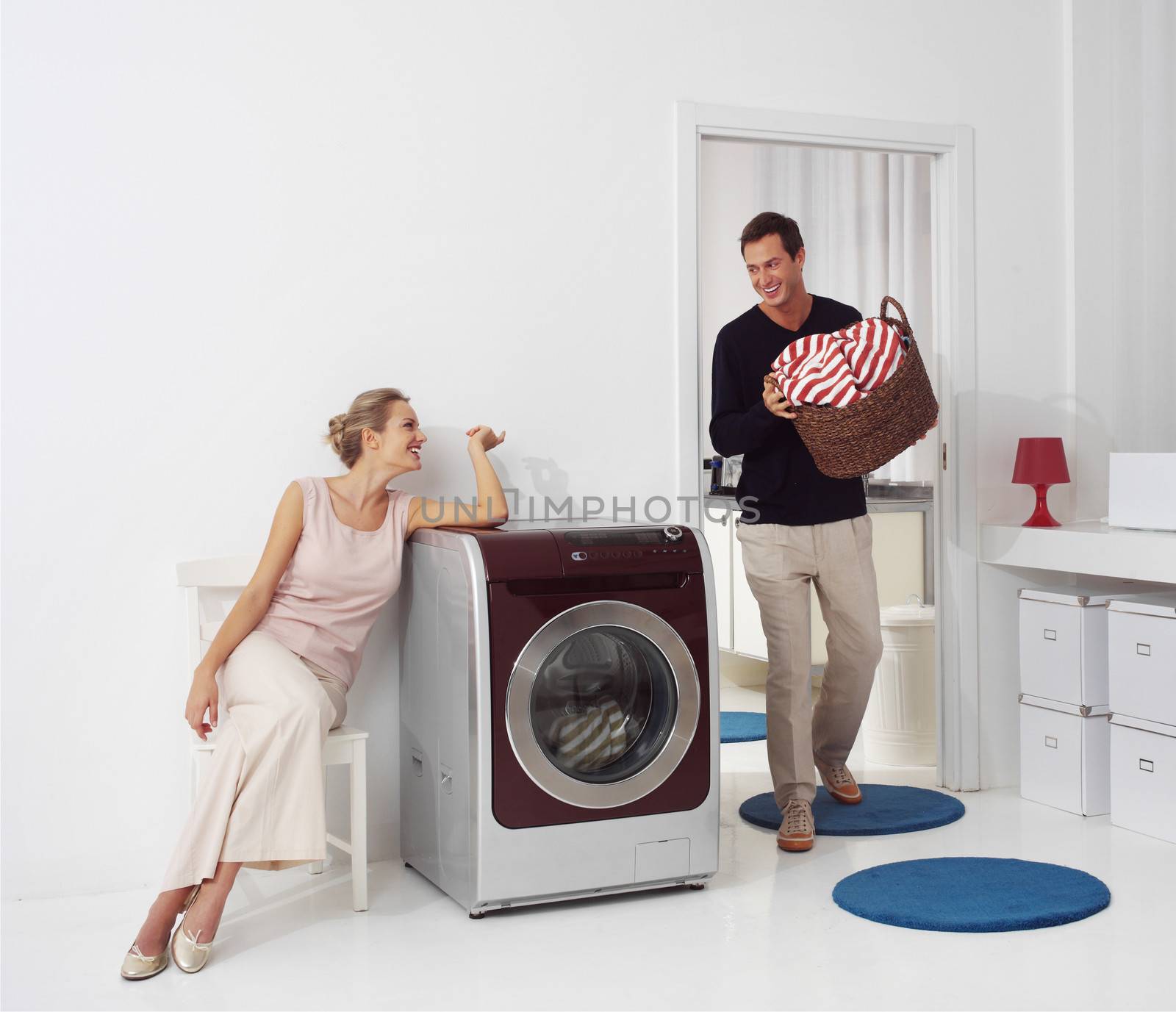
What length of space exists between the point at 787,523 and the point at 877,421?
0.42m

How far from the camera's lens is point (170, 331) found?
2.62 m

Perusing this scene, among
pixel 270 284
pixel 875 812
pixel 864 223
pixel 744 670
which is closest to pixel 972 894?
pixel 875 812

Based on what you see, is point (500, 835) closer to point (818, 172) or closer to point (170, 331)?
point (170, 331)

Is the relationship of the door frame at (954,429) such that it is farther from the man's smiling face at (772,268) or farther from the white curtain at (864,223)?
the white curtain at (864,223)

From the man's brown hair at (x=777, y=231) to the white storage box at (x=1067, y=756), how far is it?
4.72 feet

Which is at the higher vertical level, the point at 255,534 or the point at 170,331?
the point at 170,331

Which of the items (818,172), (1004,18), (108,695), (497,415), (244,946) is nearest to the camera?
(244,946)

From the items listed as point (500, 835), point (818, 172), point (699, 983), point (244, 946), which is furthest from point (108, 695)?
point (818, 172)

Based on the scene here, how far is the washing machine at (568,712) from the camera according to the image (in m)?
2.32

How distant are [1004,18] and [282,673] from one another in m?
2.75

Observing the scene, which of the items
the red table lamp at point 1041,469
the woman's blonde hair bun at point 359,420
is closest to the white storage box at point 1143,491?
the red table lamp at point 1041,469

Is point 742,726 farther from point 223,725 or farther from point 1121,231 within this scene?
point 223,725

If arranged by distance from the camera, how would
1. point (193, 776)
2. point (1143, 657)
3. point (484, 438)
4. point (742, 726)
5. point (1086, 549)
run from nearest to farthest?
point (193, 776) < point (484, 438) < point (1143, 657) < point (1086, 549) < point (742, 726)

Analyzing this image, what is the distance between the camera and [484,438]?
2.77 meters
